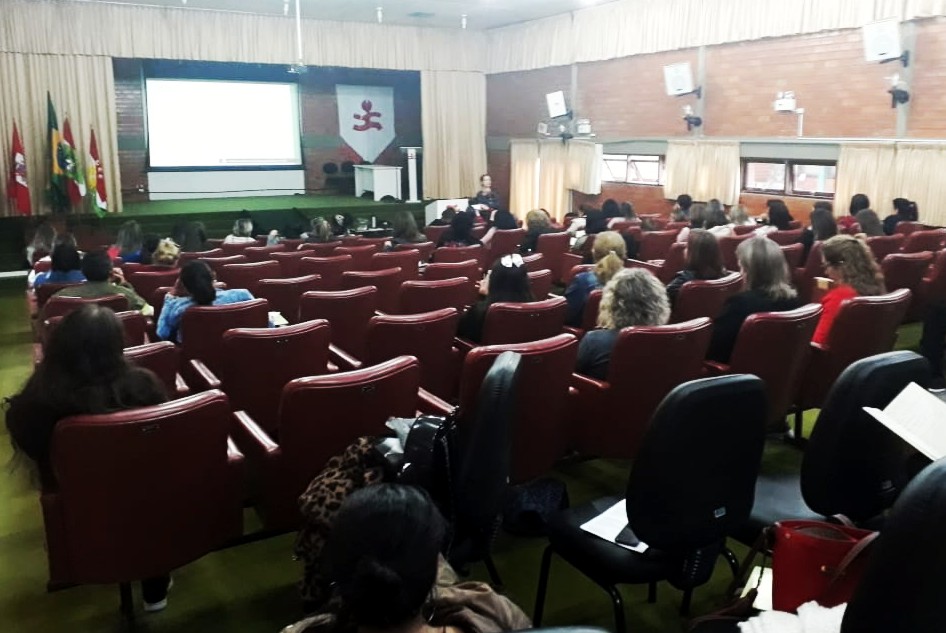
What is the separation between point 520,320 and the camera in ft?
13.0

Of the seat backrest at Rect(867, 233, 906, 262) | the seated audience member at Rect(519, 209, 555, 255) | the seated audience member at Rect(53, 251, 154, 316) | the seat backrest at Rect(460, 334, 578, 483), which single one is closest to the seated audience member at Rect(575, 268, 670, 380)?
the seat backrest at Rect(460, 334, 578, 483)

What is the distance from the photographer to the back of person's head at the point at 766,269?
4.12 metres

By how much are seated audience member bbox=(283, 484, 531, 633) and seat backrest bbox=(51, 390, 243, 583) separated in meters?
1.09

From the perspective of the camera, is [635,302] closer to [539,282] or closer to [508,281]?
[508,281]

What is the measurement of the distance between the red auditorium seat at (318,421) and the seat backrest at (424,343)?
0.89 metres

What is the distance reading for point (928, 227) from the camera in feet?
29.5

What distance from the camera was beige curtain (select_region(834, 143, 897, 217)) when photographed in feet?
30.4

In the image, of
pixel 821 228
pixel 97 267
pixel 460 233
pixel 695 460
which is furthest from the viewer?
pixel 460 233

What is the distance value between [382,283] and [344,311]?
1.07 meters

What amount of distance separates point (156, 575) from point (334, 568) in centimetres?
147

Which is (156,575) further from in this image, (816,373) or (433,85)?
(433,85)

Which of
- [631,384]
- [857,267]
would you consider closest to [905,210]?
[857,267]

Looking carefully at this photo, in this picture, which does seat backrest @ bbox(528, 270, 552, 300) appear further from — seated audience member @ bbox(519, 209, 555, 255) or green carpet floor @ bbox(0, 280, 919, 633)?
seated audience member @ bbox(519, 209, 555, 255)

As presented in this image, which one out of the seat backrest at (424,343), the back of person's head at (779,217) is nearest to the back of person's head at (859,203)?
the back of person's head at (779,217)
